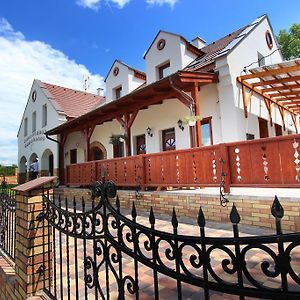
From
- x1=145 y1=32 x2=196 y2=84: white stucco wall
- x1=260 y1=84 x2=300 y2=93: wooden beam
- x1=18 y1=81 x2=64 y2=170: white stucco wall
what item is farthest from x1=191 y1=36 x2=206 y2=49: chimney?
x1=18 y1=81 x2=64 y2=170: white stucco wall

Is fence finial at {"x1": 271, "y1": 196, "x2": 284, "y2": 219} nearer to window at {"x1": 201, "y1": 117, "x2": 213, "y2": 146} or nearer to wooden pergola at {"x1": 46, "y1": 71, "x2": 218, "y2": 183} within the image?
wooden pergola at {"x1": 46, "y1": 71, "x2": 218, "y2": 183}

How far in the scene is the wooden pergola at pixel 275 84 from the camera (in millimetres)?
7137

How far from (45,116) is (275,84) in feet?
48.9

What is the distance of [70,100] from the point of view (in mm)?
17875

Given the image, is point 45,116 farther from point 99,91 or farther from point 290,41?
point 290,41

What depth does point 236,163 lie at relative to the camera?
16.1ft

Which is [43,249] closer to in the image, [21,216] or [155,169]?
[21,216]

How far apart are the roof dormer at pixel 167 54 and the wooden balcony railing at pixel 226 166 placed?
509cm

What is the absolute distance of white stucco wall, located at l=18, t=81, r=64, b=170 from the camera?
50.9ft

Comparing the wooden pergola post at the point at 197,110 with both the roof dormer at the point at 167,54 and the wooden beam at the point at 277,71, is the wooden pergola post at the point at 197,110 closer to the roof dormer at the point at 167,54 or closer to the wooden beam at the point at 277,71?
the wooden beam at the point at 277,71

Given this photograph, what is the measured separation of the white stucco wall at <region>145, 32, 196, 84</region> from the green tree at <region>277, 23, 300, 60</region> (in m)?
13.5

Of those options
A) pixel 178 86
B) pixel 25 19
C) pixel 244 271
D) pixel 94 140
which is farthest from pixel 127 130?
pixel 244 271

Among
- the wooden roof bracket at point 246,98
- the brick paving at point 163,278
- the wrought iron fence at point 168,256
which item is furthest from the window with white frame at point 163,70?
the wrought iron fence at point 168,256

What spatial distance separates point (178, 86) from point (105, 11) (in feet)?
20.0
